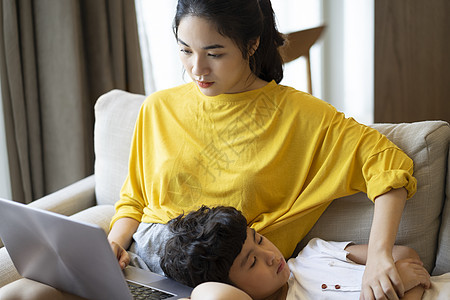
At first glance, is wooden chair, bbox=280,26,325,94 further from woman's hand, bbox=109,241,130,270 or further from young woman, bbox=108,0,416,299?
woman's hand, bbox=109,241,130,270

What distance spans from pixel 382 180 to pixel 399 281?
245 millimetres

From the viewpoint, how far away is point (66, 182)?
2.69 m

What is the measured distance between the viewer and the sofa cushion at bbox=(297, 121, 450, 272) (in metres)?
1.41

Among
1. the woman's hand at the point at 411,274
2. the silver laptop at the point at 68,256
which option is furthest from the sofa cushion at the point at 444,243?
the silver laptop at the point at 68,256

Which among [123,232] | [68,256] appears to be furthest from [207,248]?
[123,232]

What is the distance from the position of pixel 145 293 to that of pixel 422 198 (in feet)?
2.39

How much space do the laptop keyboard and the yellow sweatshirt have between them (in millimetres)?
247

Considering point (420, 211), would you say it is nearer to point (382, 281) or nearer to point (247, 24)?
point (382, 281)

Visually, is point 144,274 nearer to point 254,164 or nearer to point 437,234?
point 254,164

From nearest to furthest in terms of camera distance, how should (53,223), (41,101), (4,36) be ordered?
1. (53,223)
2. (4,36)
3. (41,101)

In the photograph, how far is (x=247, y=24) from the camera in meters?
1.41

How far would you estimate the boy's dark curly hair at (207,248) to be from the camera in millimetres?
1234

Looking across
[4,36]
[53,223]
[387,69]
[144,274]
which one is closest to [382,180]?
[144,274]

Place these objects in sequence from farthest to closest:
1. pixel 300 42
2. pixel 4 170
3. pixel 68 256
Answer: pixel 300 42, pixel 4 170, pixel 68 256
